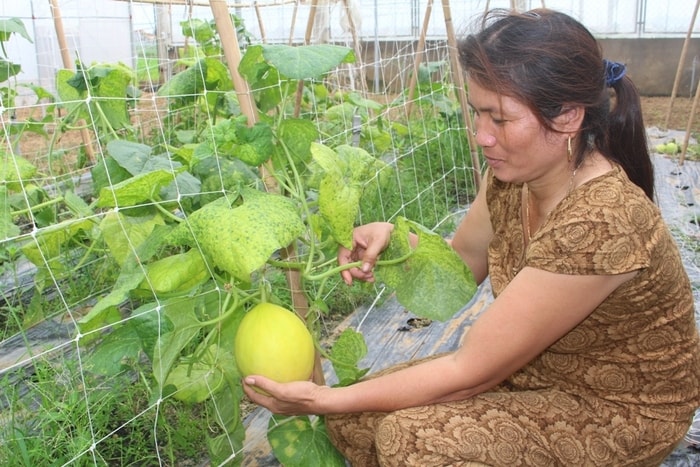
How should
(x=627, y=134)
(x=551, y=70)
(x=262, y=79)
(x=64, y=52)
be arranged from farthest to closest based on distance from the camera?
(x=64, y=52) < (x=262, y=79) < (x=627, y=134) < (x=551, y=70)

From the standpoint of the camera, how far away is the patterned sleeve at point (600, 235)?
114 centimetres

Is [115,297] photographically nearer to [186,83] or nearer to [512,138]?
[186,83]

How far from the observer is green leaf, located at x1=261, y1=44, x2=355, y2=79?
1171 millimetres

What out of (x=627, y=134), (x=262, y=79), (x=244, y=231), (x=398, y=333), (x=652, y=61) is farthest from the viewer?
(x=652, y=61)

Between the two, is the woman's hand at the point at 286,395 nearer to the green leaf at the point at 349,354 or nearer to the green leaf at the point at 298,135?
the green leaf at the point at 349,354

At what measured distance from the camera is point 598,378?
1.29m

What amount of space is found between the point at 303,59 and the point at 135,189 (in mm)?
320

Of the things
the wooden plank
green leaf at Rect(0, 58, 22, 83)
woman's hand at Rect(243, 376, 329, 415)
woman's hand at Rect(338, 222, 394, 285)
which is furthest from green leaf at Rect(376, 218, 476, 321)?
green leaf at Rect(0, 58, 22, 83)

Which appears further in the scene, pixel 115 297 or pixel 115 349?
pixel 115 349

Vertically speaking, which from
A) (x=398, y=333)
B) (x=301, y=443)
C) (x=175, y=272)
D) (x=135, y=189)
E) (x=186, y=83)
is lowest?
(x=398, y=333)

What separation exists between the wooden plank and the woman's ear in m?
0.94

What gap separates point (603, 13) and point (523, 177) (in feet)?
24.3

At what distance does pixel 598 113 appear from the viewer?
1230 mm

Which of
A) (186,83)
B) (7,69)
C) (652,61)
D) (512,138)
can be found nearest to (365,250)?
(512,138)
